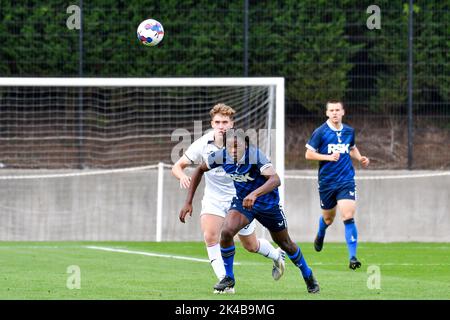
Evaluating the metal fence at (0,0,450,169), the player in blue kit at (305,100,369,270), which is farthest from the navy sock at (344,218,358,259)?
the metal fence at (0,0,450,169)

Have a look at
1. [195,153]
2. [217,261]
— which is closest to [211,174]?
[195,153]

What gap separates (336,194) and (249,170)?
4741mm

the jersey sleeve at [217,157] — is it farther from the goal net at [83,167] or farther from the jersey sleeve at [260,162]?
the goal net at [83,167]

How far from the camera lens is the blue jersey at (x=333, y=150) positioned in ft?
52.6

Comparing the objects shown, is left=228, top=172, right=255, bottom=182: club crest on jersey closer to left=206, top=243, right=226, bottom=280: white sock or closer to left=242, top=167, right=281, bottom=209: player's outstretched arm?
left=242, top=167, right=281, bottom=209: player's outstretched arm

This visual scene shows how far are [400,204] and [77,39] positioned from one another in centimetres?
674

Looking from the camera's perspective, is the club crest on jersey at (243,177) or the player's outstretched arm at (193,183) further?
the player's outstretched arm at (193,183)

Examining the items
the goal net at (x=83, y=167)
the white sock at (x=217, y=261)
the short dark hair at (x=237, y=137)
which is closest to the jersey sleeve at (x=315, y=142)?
the white sock at (x=217, y=261)

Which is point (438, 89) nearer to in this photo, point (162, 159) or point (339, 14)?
point (339, 14)

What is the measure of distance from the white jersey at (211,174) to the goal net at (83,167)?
27.1 feet

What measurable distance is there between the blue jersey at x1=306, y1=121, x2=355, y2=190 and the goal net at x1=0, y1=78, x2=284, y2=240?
540 cm

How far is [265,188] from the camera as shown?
440 inches

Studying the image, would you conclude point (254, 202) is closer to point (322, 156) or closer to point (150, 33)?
point (322, 156)

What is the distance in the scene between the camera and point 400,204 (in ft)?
73.8
